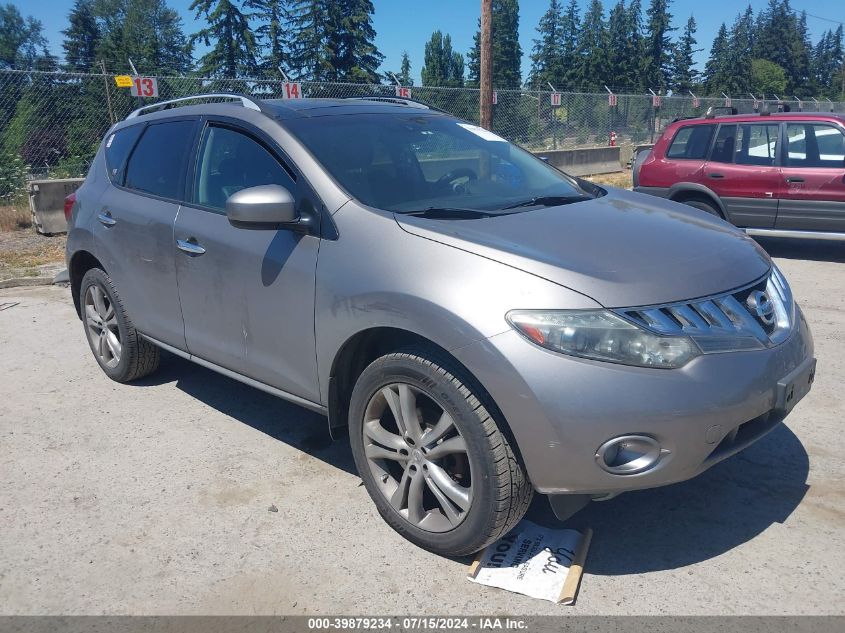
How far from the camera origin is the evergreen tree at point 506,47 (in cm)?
7744

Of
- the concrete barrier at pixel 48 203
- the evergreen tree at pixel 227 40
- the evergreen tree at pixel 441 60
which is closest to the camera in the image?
the concrete barrier at pixel 48 203

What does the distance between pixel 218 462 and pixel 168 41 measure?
71.2 metres

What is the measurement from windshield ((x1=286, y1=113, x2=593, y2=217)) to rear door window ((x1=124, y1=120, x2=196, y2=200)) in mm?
856

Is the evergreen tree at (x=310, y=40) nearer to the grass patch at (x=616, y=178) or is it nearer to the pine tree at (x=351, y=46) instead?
the pine tree at (x=351, y=46)

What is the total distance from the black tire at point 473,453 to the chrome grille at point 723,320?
62cm

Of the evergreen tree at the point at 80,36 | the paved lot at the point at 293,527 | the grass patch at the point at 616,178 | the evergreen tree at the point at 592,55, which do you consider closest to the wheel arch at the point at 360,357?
the paved lot at the point at 293,527

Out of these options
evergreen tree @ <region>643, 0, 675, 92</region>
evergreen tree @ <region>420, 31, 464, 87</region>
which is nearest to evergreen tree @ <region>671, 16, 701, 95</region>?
evergreen tree @ <region>643, 0, 675, 92</region>

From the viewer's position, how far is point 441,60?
327 feet

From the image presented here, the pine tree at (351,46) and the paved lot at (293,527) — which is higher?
the pine tree at (351,46)

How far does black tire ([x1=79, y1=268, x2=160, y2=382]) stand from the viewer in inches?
184

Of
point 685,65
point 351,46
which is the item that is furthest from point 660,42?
point 351,46

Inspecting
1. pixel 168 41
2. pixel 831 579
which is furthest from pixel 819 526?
pixel 168 41

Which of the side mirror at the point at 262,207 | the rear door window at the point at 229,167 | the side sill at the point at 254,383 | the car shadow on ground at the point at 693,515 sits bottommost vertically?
the car shadow on ground at the point at 693,515

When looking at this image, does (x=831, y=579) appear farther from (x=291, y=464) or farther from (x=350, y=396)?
(x=291, y=464)
